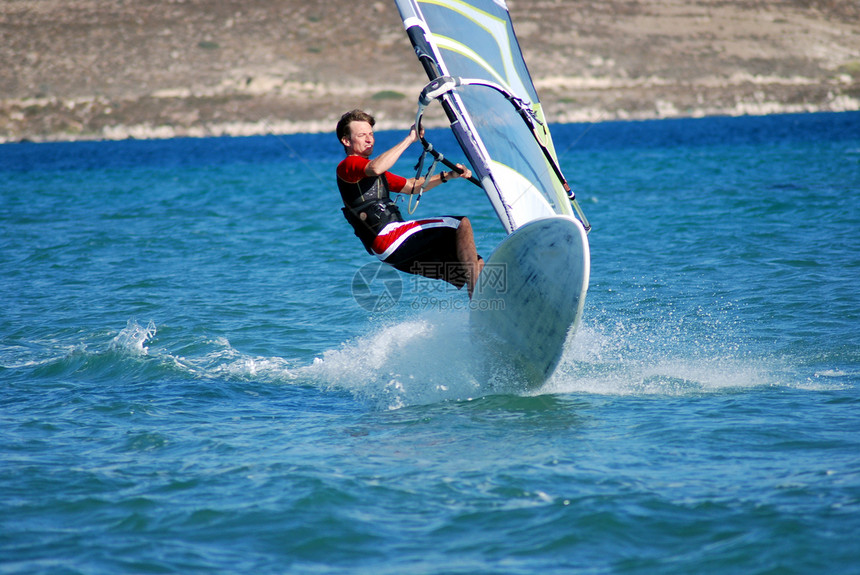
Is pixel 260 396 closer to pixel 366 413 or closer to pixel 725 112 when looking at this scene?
pixel 366 413

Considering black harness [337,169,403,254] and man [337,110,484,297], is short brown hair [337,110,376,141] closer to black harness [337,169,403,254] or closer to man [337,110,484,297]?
man [337,110,484,297]

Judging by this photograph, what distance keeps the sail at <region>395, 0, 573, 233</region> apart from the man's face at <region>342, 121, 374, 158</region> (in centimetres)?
62

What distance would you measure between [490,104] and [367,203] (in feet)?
5.00

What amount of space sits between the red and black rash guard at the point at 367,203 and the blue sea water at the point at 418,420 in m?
1.15

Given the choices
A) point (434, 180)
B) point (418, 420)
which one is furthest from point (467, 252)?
point (418, 420)

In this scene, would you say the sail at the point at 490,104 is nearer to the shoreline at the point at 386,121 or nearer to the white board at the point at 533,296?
Result: the white board at the point at 533,296

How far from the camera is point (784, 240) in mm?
12680

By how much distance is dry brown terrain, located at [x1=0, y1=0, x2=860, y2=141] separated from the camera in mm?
60688

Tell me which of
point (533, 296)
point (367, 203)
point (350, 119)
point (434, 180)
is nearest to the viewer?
point (533, 296)

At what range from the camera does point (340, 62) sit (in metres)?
67.5

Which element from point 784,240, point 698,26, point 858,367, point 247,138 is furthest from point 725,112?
point 858,367

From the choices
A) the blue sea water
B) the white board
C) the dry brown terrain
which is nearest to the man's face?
the white board
